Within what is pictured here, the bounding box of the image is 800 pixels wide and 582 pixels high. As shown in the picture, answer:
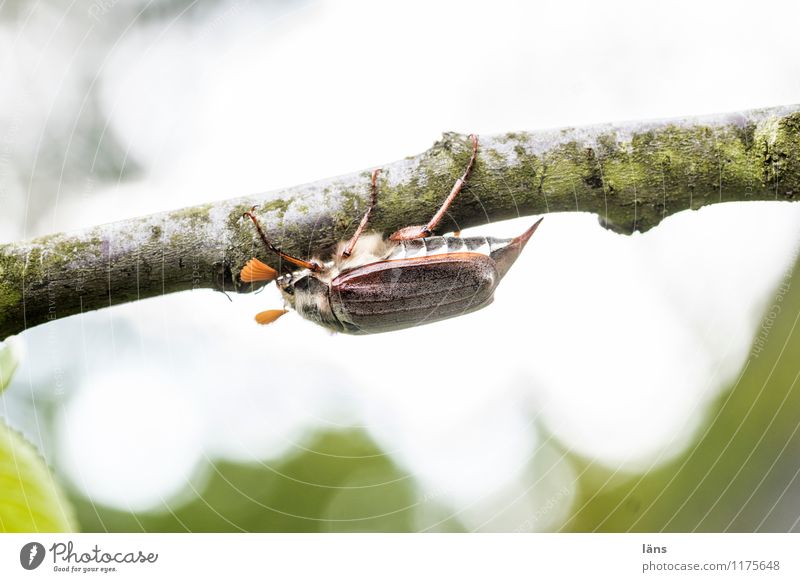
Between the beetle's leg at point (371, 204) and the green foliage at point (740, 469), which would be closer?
the beetle's leg at point (371, 204)

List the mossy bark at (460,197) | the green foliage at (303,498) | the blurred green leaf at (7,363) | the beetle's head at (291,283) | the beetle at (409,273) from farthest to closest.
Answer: the green foliage at (303,498)
the beetle's head at (291,283)
the beetle at (409,273)
the mossy bark at (460,197)
the blurred green leaf at (7,363)

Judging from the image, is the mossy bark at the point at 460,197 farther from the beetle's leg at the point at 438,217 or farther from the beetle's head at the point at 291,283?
the beetle's head at the point at 291,283

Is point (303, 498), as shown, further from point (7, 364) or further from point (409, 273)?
point (7, 364)

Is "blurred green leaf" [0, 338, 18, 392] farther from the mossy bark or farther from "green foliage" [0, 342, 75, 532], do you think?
the mossy bark

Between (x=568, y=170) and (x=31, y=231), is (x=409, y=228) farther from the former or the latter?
(x=31, y=231)

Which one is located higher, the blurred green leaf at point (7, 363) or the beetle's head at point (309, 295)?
the blurred green leaf at point (7, 363)

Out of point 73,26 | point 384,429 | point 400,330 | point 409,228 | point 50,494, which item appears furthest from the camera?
point 73,26

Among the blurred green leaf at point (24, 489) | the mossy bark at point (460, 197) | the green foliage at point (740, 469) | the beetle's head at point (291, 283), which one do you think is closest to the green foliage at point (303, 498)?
the blurred green leaf at point (24, 489)

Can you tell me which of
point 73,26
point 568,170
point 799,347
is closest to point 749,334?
point 799,347
